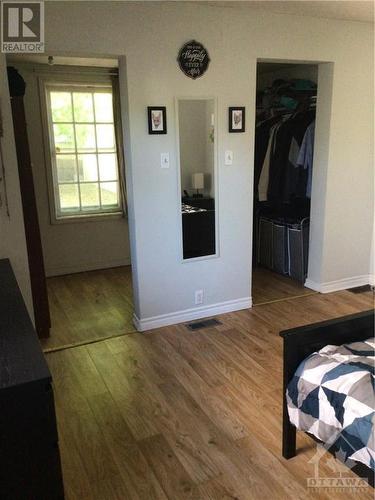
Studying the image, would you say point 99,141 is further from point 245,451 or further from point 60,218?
point 245,451

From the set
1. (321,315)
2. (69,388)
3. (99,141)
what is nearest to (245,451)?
(69,388)

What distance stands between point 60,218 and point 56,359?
6.93ft

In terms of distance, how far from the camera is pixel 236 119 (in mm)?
3109

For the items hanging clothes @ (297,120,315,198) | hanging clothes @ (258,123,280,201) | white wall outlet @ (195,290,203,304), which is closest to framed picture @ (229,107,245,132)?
hanging clothes @ (297,120,315,198)

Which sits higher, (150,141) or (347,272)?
(150,141)

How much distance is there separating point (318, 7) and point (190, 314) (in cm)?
245

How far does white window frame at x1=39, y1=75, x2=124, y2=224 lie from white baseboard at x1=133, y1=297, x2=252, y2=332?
1785mm

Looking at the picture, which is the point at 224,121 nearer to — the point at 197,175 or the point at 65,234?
the point at 197,175

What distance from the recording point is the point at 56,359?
279 centimetres

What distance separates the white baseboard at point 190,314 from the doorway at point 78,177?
63 cm

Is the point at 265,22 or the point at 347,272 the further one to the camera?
the point at 347,272

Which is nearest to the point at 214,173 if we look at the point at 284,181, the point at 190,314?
the point at 190,314

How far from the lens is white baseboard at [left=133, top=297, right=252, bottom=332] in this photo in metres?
3.18

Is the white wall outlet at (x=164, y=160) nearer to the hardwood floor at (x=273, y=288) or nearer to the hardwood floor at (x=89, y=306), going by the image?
the hardwood floor at (x=89, y=306)
